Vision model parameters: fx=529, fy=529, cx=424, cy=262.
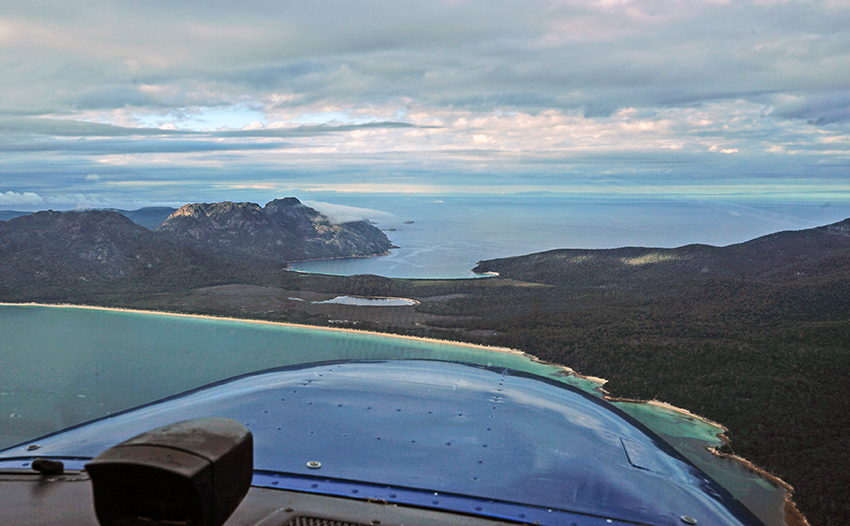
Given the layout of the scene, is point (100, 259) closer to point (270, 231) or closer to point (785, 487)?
point (270, 231)

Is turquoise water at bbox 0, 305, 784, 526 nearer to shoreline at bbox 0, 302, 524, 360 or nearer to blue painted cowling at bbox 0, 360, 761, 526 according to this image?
shoreline at bbox 0, 302, 524, 360

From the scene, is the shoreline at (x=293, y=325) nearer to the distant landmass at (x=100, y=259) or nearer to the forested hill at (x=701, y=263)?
the distant landmass at (x=100, y=259)

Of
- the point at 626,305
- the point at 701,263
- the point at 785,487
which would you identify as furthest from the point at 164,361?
the point at 701,263

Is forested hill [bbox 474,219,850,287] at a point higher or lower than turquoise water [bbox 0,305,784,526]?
higher

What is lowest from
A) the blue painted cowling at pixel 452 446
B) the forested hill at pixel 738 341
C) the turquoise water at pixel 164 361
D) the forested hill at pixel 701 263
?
the turquoise water at pixel 164 361

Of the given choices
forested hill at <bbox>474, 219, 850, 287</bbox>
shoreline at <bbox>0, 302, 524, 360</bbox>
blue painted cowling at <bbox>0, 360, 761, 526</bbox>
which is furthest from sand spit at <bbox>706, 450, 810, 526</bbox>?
forested hill at <bbox>474, 219, 850, 287</bbox>

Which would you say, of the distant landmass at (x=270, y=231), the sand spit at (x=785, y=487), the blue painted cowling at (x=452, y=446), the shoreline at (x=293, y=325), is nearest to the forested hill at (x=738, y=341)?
the sand spit at (x=785, y=487)
